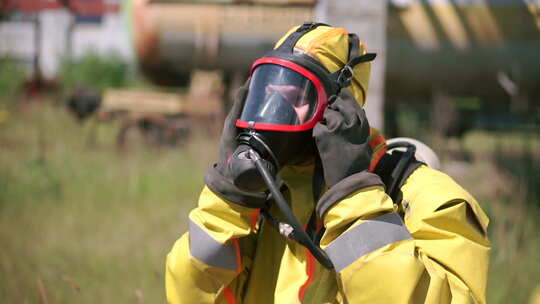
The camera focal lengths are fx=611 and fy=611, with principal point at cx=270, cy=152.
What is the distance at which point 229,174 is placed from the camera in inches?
65.0

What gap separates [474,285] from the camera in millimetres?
1529

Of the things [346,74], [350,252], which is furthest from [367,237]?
[346,74]

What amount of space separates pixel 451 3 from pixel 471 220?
6052 mm

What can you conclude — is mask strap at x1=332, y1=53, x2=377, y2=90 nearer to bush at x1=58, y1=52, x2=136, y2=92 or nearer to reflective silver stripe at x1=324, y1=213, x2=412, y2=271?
reflective silver stripe at x1=324, y1=213, x2=412, y2=271

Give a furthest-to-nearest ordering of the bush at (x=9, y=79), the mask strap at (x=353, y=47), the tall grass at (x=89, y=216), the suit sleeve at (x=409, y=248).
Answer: the bush at (x=9, y=79)
the tall grass at (x=89, y=216)
the mask strap at (x=353, y=47)
the suit sleeve at (x=409, y=248)

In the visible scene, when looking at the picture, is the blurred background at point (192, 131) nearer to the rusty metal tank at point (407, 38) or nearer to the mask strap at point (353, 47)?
the rusty metal tank at point (407, 38)

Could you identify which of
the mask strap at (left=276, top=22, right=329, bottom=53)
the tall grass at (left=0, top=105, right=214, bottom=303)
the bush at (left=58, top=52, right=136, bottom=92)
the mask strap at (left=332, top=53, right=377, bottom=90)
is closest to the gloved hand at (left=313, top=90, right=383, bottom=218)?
the mask strap at (left=332, top=53, right=377, bottom=90)

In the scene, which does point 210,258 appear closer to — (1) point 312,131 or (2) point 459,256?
(1) point 312,131

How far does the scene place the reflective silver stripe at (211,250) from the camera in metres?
1.68

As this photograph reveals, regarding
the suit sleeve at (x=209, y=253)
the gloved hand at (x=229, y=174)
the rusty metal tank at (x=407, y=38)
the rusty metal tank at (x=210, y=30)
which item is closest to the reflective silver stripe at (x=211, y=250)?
the suit sleeve at (x=209, y=253)

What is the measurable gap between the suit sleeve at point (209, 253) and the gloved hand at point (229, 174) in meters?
0.03

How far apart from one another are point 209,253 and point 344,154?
0.48 m

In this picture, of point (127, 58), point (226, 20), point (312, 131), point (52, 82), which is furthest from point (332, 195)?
point (127, 58)

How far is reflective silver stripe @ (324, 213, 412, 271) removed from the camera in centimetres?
147
